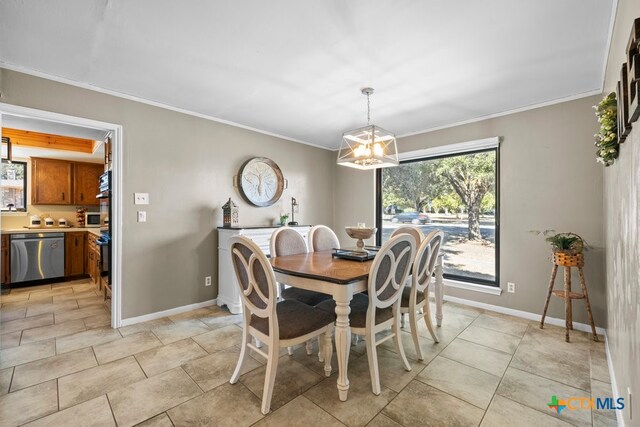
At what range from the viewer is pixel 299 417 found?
5.25 feet

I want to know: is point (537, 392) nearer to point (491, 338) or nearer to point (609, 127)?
point (491, 338)

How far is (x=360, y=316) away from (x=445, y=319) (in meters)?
1.66

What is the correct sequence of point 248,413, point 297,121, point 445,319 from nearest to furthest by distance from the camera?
point 248,413 < point 445,319 < point 297,121

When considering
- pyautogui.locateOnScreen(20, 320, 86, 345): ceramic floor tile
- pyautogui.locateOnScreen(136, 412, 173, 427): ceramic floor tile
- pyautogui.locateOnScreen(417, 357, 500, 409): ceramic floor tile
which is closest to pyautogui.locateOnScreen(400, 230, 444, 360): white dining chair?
pyautogui.locateOnScreen(417, 357, 500, 409): ceramic floor tile

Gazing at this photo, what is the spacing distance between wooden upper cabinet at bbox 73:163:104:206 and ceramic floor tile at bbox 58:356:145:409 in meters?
4.33

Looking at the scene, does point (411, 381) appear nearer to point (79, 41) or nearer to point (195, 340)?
point (195, 340)

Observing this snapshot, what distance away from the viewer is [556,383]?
75.9 inches

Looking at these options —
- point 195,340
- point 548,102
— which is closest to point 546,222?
point 548,102

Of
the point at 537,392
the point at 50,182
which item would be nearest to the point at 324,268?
the point at 537,392

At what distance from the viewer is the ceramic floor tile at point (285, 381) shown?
1.79 meters

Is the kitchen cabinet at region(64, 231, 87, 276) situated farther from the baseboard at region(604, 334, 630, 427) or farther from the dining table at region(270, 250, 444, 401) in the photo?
the baseboard at region(604, 334, 630, 427)

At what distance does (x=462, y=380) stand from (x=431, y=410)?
1.49 ft

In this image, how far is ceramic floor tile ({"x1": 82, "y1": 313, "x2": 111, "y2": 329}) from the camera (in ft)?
9.46

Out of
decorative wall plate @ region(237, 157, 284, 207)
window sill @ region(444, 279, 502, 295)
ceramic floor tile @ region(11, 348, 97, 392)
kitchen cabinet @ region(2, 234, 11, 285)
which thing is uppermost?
decorative wall plate @ region(237, 157, 284, 207)
